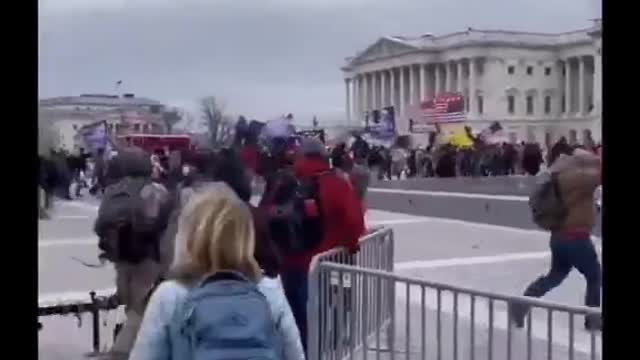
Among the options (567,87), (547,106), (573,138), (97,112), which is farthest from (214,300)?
(547,106)

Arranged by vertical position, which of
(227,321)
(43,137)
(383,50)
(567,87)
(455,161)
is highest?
(383,50)

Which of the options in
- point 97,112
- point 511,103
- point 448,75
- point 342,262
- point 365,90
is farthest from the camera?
point 365,90

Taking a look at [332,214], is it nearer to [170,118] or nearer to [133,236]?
[133,236]

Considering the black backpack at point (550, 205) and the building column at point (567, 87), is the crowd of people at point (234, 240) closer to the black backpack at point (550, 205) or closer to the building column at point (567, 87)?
the black backpack at point (550, 205)

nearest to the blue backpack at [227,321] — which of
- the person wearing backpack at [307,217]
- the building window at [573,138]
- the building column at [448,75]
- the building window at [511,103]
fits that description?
the person wearing backpack at [307,217]

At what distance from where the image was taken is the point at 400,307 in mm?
5055

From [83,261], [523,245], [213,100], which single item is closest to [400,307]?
[83,261]

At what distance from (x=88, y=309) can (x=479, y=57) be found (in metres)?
85.3

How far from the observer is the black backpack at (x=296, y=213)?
618cm

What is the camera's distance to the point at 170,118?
5809cm

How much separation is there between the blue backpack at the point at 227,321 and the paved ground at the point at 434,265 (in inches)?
56.0

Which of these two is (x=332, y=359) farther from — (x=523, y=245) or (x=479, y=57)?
(x=479, y=57)

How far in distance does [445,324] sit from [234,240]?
201cm

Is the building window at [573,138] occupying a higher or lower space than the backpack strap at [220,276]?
higher
